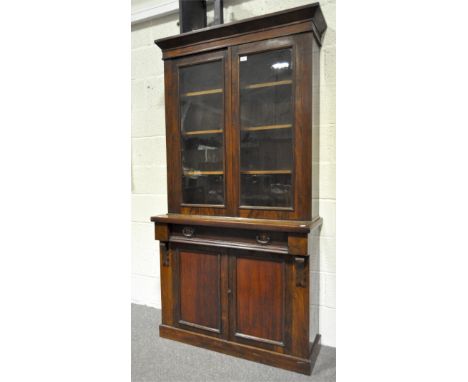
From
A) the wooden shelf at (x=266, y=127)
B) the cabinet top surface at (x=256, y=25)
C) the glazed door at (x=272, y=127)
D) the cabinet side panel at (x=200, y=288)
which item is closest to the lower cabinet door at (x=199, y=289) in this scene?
the cabinet side panel at (x=200, y=288)

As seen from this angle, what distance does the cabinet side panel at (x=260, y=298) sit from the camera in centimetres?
162

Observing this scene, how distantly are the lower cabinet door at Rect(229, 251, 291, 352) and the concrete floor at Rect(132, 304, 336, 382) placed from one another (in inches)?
5.0

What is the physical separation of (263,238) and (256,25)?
117 centimetres

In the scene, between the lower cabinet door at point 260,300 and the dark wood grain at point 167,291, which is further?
the dark wood grain at point 167,291

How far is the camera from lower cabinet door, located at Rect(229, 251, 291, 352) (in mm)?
1610

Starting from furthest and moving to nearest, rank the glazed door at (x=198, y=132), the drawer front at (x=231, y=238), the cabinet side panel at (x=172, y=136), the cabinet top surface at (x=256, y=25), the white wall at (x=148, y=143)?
the white wall at (x=148, y=143)
the cabinet side panel at (x=172, y=136)
the glazed door at (x=198, y=132)
the drawer front at (x=231, y=238)
the cabinet top surface at (x=256, y=25)

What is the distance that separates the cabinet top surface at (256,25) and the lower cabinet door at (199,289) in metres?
1.28

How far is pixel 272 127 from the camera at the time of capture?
1.67 meters

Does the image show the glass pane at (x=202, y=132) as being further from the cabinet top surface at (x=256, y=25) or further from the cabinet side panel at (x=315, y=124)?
the cabinet side panel at (x=315, y=124)

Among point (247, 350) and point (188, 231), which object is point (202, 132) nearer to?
point (188, 231)
